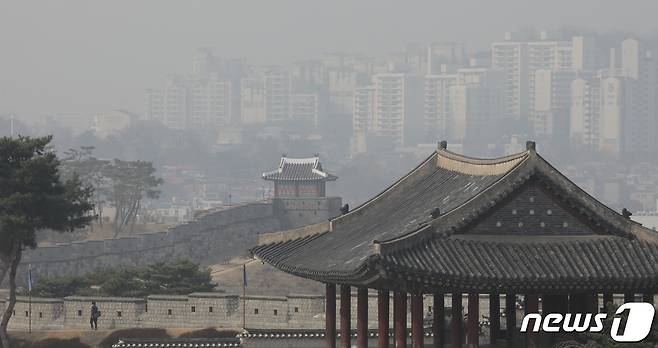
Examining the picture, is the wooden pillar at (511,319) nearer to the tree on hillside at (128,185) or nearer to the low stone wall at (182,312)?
the low stone wall at (182,312)

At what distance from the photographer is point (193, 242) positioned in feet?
370

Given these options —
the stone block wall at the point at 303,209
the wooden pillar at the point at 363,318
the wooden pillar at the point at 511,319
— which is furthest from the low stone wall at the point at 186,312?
the stone block wall at the point at 303,209

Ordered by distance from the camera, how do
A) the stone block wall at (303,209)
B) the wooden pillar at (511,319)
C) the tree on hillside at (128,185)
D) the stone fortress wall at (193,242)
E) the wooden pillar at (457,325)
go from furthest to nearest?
the tree on hillside at (128,185)
the stone block wall at (303,209)
the stone fortress wall at (193,242)
the wooden pillar at (511,319)
the wooden pillar at (457,325)

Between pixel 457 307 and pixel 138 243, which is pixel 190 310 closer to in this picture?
pixel 457 307

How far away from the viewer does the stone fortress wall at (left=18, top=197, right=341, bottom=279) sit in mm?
94312

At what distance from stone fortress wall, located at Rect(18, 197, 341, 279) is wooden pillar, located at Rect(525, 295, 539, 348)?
187 ft

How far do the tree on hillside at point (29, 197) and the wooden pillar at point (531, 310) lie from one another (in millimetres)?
30045

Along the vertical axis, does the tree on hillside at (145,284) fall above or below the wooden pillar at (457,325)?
below

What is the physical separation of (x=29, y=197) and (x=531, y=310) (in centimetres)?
3039

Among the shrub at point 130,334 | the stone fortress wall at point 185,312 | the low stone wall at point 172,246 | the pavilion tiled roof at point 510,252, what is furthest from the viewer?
the low stone wall at point 172,246

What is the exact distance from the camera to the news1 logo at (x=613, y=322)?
33875mm

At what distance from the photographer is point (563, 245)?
114 feet

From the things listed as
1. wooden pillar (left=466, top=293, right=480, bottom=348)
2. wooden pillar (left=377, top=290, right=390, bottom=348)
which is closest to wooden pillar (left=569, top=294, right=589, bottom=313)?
wooden pillar (left=466, top=293, right=480, bottom=348)

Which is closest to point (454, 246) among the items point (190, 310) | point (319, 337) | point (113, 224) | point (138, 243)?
point (319, 337)
